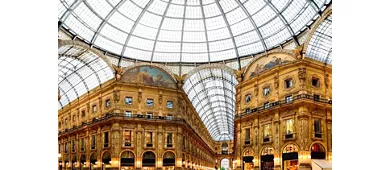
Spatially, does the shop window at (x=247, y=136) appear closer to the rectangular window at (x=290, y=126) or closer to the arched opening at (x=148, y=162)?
the rectangular window at (x=290, y=126)

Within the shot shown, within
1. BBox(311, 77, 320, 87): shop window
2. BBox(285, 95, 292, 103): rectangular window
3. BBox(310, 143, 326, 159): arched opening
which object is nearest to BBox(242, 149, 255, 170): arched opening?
BBox(285, 95, 292, 103): rectangular window

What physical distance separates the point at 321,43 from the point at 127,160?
28104 mm

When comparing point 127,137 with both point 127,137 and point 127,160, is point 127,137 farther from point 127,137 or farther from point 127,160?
point 127,160

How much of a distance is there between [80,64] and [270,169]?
2797 centimetres

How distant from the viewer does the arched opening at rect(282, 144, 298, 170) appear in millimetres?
38344

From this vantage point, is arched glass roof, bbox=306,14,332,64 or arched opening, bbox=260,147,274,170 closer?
arched glass roof, bbox=306,14,332,64

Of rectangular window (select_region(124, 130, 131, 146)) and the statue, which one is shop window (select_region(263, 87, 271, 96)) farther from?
rectangular window (select_region(124, 130, 131, 146))

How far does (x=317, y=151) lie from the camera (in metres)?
37.6

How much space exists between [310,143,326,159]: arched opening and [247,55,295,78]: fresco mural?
9.86 m

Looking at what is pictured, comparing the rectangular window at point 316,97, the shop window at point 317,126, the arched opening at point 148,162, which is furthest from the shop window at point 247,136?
the arched opening at point 148,162

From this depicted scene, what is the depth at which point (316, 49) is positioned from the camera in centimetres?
3834
